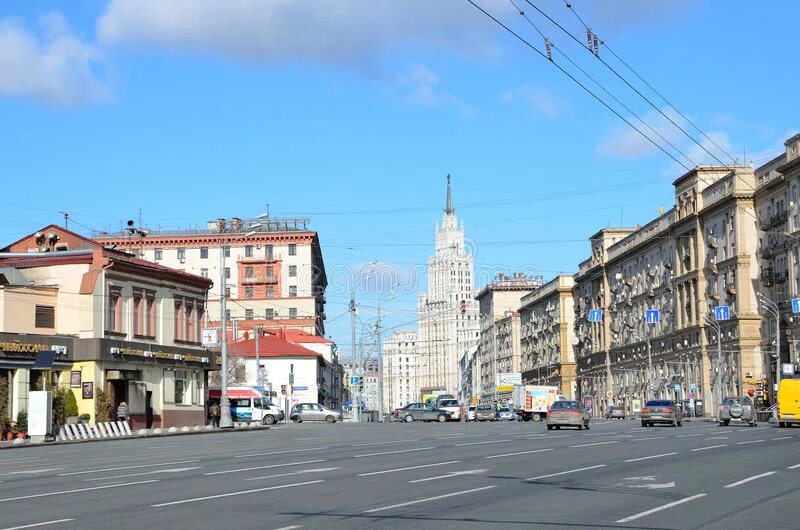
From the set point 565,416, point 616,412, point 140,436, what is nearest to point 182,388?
point 140,436

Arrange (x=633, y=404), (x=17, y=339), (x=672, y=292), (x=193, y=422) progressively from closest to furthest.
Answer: (x=17, y=339)
(x=193, y=422)
(x=672, y=292)
(x=633, y=404)

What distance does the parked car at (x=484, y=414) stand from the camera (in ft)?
312

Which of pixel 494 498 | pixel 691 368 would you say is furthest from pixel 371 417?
pixel 494 498

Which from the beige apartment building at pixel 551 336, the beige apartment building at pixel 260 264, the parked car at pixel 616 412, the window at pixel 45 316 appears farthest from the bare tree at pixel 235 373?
the window at pixel 45 316

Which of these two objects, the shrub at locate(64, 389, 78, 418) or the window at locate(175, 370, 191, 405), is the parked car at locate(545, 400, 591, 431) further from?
the window at locate(175, 370, 191, 405)

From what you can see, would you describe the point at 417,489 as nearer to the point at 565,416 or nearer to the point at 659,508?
the point at 659,508

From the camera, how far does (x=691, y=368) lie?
4109 inches

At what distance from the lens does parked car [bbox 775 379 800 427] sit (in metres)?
57.2

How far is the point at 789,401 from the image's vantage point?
2272 inches

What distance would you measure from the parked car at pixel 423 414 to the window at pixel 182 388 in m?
25.0

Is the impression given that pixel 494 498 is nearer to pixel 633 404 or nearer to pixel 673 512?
pixel 673 512

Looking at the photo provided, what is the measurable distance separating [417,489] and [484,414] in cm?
7633

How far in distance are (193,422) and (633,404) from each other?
61.5 m

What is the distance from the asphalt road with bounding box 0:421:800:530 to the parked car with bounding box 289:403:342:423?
5462cm
